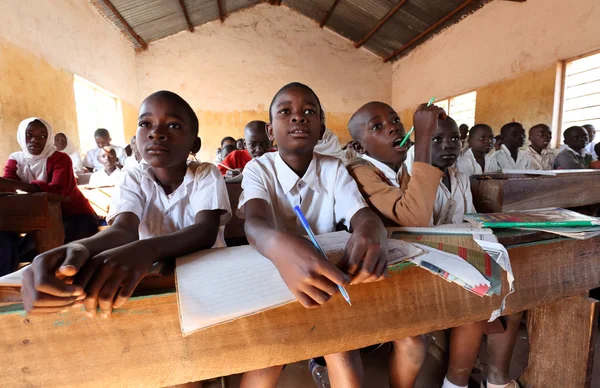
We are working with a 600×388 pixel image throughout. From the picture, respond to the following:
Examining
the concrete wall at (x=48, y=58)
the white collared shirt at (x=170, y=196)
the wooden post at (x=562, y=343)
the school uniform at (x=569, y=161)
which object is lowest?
the wooden post at (x=562, y=343)

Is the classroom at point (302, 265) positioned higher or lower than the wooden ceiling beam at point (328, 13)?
lower

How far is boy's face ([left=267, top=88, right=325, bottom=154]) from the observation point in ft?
3.14

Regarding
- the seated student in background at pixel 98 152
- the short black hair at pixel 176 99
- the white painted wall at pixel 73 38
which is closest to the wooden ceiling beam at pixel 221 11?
the white painted wall at pixel 73 38

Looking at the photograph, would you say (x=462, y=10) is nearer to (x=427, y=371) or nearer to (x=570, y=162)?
(x=570, y=162)

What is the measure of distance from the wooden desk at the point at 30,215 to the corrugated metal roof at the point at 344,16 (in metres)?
5.36

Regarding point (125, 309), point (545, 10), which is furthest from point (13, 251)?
point (545, 10)

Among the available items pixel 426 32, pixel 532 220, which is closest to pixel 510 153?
pixel 532 220

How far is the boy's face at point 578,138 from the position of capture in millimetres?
3488

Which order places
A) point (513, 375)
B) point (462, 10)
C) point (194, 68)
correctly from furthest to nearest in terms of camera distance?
point (194, 68) → point (462, 10) → point (513, 375)

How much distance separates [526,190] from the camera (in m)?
1.15

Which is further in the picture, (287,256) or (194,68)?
(194,68)

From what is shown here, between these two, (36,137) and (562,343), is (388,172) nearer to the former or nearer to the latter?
(562,343)

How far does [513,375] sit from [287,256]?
1.33m

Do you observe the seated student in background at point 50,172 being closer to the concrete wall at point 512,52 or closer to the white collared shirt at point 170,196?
the white collared shirt at point 170,196
